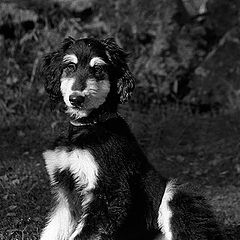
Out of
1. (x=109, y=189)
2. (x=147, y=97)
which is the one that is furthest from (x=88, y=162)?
(x=147, y=97)

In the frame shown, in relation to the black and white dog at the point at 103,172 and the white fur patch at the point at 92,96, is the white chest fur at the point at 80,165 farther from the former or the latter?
the white fur patch at the point at 92,96

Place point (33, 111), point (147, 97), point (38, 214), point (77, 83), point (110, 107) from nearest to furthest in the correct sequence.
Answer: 1. point (77, 83)
2. point (110, 107)
3. point (38, 214)
4. point (33, 111)
5. point (147, 97)

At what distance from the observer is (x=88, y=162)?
14.5ft

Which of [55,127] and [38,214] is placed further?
[55,127]

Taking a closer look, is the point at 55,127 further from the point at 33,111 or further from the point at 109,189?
the point at 109,189

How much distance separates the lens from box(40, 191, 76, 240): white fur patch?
4676mm

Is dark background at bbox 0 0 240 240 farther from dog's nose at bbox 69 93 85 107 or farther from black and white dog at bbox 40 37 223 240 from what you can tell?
dog's nose at bbox 69 93 85 107

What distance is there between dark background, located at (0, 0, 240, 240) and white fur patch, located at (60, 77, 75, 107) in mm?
2580

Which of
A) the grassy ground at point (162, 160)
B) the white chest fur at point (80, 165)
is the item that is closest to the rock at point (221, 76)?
the grassy ground at point (162, 160)

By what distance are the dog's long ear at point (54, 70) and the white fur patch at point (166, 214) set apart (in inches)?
46.3

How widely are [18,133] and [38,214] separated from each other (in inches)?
107

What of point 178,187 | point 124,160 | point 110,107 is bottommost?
point 178,187

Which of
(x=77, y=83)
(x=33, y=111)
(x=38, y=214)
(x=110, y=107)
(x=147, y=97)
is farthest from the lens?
(x=147, y=97)

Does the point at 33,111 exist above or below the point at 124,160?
below
